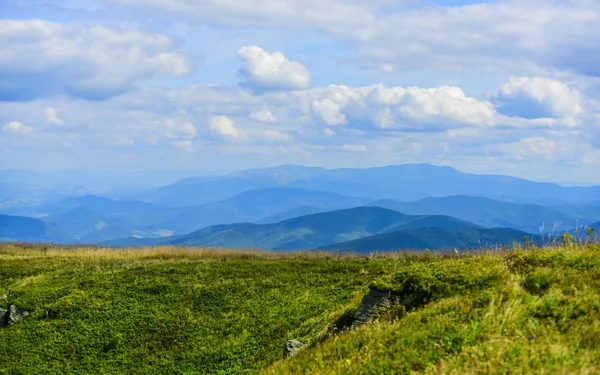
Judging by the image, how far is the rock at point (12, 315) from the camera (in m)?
27.6

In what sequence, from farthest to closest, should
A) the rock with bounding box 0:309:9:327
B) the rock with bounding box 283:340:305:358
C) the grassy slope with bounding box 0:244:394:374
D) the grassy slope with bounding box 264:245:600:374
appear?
1. the rock with bounding box 0:309:9:327
2. the grassy slope with bounding box 0:244:394:374
3. the rock with bounding box 283:340:305:358
4. the grassy slope with bounding box 264:245:600:374

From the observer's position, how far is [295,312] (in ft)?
82.4

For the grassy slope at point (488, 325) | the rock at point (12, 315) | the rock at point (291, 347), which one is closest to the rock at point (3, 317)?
the rock at point (12, 315)

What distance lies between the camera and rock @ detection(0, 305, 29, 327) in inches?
1088

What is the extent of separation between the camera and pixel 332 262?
116 ft

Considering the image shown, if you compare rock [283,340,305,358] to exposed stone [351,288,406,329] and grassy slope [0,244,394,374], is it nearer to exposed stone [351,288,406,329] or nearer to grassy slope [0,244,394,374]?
exposed stone [351,288,406,329]

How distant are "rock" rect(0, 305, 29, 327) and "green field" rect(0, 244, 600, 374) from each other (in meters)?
0.41

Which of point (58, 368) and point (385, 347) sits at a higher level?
point (385, 347)

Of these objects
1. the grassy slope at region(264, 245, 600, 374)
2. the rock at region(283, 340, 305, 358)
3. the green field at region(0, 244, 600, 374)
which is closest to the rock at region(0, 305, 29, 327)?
the green field at region(0, 244, 600, 374)

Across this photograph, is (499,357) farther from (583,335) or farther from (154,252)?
(154,252)

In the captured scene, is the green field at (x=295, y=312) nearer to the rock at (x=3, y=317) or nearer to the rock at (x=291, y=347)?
the rock at (x=291, y=347)

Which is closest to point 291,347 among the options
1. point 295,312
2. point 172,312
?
point 295,312

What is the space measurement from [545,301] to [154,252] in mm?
39695

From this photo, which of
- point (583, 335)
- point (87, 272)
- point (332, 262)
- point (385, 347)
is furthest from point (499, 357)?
point (87, 272)
